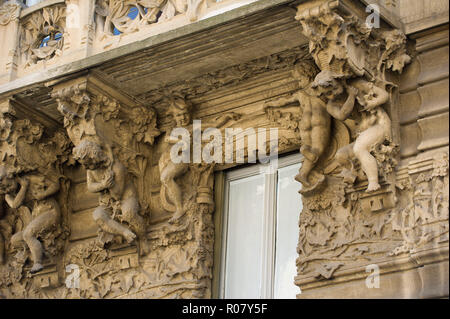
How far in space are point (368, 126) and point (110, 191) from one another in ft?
8.90

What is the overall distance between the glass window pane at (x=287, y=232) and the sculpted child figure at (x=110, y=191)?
141cm

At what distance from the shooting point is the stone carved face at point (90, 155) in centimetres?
968

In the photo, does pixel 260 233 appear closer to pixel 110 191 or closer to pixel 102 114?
pixel 110 191

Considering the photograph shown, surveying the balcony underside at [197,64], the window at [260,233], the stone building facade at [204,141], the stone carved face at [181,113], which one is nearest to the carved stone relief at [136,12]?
the stone building facade at [204,141]

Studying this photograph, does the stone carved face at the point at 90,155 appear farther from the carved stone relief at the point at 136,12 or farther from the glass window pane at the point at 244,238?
the glass window pane at the point at 244,238

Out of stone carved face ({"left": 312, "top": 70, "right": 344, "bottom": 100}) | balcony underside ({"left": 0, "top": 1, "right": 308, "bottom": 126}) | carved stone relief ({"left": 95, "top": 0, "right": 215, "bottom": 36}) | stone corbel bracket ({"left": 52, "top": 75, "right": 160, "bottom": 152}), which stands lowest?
stone carved face ({"left": 312, "top": 70, "right": 344, "bottom": 100})

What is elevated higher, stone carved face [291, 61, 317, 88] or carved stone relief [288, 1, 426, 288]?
stone carved face [291, 61, 317, 88]

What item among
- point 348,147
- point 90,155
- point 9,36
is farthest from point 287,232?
point 9,36

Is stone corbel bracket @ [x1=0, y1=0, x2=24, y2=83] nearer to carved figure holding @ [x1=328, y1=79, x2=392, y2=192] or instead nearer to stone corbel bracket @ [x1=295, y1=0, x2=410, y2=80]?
stone corbel bracket @ [x1=295, y1=0, x2=410, y2=80]

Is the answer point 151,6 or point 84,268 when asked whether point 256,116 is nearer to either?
point 151,6

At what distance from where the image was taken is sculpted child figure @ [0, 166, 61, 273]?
1038cm

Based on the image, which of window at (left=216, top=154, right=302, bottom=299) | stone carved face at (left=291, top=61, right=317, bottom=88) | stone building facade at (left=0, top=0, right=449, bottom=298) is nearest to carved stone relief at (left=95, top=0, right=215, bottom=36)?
stone building facade at (left=0, top=0, right=449, bottom=298)

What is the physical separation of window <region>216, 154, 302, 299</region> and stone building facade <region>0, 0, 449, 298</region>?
50 mm

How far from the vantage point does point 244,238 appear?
9.59 metres
